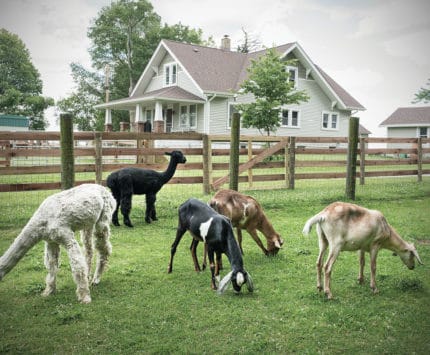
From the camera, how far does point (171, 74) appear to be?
28844 mm

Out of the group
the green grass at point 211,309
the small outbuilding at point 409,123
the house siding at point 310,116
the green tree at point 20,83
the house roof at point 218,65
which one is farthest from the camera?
the small outbuilding at point 409,123

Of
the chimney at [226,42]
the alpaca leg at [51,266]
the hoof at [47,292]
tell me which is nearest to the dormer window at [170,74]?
the chimney at [226,42]

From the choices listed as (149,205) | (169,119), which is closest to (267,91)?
(169,119)

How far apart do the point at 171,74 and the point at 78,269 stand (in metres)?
25.5

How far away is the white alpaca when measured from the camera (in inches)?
184

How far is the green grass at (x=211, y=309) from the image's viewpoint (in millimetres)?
3863

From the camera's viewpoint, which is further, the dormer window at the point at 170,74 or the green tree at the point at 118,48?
the green tree at the point at 118,48

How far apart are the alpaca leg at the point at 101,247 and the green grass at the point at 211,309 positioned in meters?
0.16

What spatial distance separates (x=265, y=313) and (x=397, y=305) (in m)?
1.58

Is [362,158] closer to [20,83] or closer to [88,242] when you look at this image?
[88,242]

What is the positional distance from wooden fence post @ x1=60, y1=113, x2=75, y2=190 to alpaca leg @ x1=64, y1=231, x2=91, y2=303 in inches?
131

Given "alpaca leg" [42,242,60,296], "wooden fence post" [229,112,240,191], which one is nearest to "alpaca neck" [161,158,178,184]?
"wooden fence post" [229,112,240,191]

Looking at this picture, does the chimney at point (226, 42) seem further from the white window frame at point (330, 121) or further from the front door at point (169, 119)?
the white window frame at point (330, 121)

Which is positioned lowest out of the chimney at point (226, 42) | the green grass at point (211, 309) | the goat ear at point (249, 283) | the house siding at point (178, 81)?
the green grass at point (211, 309)
